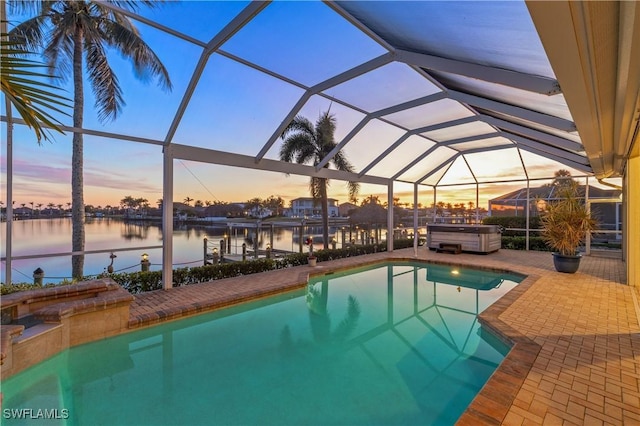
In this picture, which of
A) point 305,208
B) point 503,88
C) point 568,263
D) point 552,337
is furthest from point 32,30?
point 568,263

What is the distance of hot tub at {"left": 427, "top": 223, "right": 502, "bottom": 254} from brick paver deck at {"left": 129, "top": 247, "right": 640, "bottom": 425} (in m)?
2.99

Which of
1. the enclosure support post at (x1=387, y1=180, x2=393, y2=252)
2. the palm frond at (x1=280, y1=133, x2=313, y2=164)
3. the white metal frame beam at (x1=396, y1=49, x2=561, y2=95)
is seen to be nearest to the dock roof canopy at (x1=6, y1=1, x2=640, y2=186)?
the white metal frame beam at (x1=396, y1=49, x2=561, y2=95)

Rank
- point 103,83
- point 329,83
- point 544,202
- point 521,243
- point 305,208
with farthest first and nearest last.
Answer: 1. point 305,208
2. point 521,243
3. point 544,202
4. point 103,83
5. point 329,83

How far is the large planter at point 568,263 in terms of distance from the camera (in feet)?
26.3

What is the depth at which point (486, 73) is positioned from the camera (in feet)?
13.8

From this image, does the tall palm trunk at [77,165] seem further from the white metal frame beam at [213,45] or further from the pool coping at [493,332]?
the pool coping at [493,332]

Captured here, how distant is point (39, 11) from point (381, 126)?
799cm

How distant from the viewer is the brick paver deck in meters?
2.64

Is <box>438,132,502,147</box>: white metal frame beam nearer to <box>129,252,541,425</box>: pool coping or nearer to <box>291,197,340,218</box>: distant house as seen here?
<box>129,252,541,425</box>: pool coping

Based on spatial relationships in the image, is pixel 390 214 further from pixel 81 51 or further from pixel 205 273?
pixel 81 51

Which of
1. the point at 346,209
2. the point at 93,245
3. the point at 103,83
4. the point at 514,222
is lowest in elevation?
the point at 93,245

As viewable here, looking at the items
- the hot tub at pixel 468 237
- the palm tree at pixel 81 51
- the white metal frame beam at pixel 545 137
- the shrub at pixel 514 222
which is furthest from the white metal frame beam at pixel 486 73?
the shrub at pixel 514 222

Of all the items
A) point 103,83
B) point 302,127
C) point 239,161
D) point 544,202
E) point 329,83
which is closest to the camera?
point 329,83

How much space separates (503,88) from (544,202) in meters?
8.89
